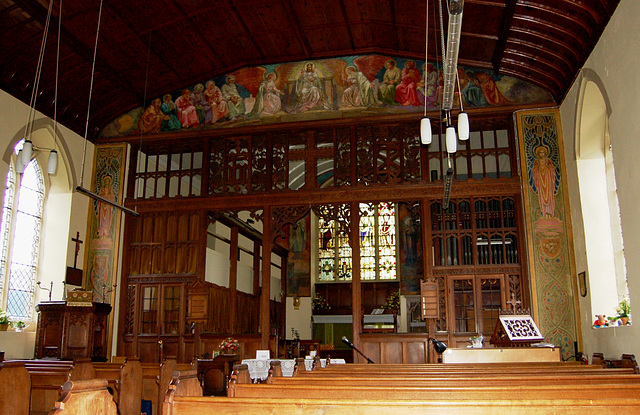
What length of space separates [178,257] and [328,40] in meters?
5.42

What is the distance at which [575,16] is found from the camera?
8.72 metres

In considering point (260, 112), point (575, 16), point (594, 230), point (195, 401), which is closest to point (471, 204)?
point (594, 230)

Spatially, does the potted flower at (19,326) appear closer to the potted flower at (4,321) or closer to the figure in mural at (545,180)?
the potted flower at (4,321)

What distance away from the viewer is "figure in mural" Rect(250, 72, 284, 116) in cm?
1247

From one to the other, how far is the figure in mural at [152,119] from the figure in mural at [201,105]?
79 centimetres

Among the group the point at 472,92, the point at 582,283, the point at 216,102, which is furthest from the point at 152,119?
the point at 582,283

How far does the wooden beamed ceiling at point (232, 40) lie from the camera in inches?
379

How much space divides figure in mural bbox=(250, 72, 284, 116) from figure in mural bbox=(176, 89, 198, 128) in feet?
4.24

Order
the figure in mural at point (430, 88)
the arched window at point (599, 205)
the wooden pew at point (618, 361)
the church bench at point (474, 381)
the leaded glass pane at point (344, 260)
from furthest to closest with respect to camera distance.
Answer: the leaded glass pane at point (344, 260) → the figure in mural at point (430, 88) → the arched window at point (599, 205) → the wooden pew at point (618, 361) → the church bench at point (474, 381)

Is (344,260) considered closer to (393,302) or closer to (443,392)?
A: (393,302)

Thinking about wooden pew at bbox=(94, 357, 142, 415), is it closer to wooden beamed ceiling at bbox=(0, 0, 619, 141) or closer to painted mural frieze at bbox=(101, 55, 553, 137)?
wooden beamed ceiling at bbox=(0, 0, 619, 141)

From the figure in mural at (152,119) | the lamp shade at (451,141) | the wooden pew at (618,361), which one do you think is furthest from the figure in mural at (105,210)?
the wooden pew at (618,361)

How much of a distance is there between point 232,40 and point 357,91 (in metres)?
2.69

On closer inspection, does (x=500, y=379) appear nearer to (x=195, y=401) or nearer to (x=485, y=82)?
(x=195, y=401)
